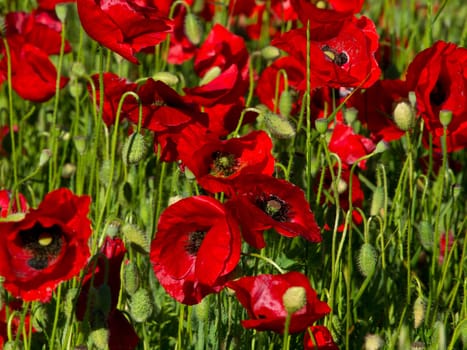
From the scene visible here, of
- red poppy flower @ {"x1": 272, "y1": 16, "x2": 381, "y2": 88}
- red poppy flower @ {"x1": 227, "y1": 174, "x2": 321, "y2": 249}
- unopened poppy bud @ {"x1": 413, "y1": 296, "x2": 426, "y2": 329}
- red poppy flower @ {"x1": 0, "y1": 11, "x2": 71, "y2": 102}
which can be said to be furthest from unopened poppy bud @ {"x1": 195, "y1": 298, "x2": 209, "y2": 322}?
red poppy flower @ {"x1": 0, "y1": 11, "x2": 71, "y2": 102}

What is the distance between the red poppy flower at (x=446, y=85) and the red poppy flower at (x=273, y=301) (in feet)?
2.01

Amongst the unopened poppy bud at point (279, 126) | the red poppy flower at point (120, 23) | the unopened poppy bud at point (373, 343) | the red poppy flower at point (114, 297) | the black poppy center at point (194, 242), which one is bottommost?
the red poppy flower at point (114, 297)

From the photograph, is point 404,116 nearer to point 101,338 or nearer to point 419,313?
point 419,313

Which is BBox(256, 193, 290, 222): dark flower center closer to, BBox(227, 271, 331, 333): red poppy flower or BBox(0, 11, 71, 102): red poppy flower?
BBox(227, 271, 331, 333): red poppy flower

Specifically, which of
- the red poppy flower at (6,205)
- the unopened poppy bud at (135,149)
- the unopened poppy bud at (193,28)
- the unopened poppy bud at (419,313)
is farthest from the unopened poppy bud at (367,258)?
the unopened poppy bud at (193,28)

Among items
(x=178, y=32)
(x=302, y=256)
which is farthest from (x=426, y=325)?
(x=178, y=32)

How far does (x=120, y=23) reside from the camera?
70.9 inches

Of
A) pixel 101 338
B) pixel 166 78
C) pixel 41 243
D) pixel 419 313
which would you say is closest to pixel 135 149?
pixel 166 78

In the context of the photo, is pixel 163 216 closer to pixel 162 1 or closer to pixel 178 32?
pixel 162 1

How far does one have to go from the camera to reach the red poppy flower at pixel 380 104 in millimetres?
2176

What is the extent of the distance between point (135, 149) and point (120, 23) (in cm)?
22

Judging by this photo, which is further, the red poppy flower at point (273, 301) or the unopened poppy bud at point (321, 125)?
the unopened poppy bud at point (321, 125)

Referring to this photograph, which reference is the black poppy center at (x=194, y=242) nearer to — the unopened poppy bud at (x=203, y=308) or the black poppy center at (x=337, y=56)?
the unopened poppy bud at (x=203, y=308)

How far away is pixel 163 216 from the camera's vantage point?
5.06 feet
